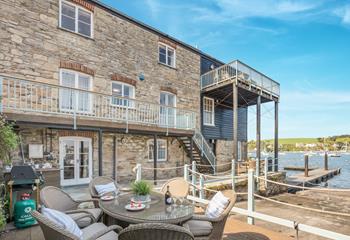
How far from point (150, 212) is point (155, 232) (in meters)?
1.10

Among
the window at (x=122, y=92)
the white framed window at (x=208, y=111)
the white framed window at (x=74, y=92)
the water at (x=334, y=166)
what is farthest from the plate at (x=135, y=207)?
the water at (x=334, y=166)

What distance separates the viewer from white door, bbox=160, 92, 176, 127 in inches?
418

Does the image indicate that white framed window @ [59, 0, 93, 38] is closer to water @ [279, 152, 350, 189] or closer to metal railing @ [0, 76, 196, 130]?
metal railing @ [0, 76, 196, 130]

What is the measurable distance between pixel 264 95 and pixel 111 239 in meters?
12.7

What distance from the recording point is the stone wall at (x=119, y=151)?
7.28 m

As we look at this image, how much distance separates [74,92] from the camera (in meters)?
8.14

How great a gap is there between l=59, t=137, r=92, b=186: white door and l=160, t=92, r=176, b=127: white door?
3.16m

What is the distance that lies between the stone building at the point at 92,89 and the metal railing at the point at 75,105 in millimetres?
30

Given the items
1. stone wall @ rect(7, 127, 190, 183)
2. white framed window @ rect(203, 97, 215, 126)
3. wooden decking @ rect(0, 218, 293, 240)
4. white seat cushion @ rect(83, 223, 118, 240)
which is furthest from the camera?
white framed window @ rect(203, 97, 215, 126)

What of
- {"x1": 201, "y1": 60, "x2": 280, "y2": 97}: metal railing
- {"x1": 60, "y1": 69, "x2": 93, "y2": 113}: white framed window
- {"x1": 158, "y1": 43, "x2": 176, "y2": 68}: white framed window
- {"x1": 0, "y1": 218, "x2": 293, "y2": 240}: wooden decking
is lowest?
{"x1": 0, "y1": 218, "x2": 293, "y2": 240}: wooden decking

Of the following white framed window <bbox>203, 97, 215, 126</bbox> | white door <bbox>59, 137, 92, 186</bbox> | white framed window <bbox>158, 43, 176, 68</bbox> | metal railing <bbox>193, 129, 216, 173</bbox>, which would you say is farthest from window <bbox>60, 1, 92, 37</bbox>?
white framed window <bbox>203, 97, 215, 126</bbox>

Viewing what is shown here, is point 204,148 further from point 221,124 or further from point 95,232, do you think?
point 95,232

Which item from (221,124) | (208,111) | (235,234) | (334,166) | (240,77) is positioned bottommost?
(334,166)

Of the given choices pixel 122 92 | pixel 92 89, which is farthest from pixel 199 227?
pixel 122 92
